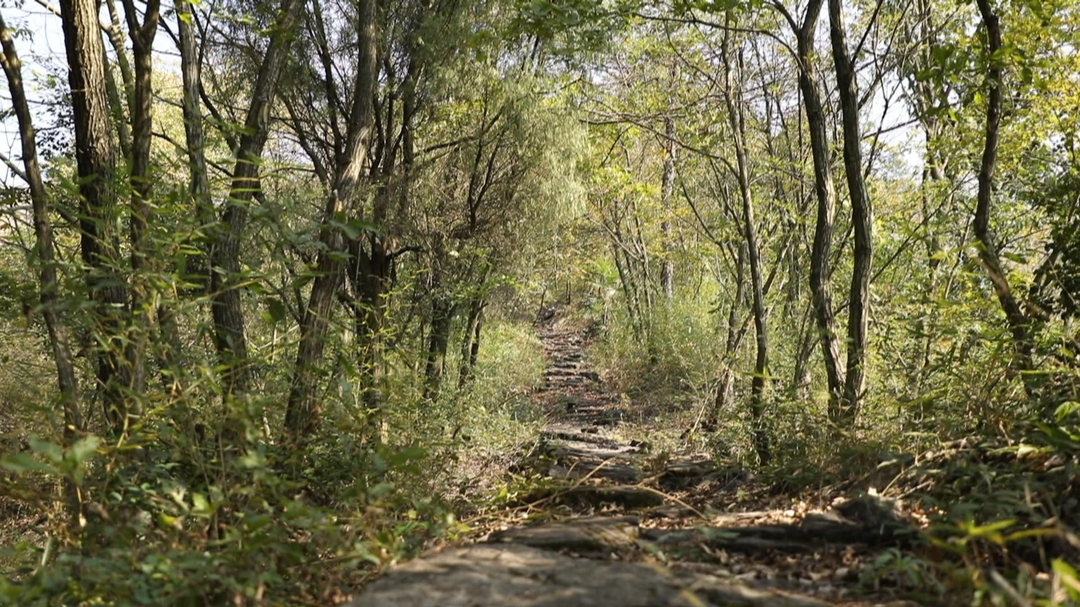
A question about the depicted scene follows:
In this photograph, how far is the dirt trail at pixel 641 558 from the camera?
2.51 m

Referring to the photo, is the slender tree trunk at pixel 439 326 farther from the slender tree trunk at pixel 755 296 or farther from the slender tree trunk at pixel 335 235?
the slender tree trunk at pixel 335 235

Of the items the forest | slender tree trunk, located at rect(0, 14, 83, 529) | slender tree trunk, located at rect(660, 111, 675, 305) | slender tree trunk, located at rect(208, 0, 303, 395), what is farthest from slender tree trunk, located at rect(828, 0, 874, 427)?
slender tree trunk, located at rect(660, 111, 675, 305)

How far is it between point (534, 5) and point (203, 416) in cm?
382

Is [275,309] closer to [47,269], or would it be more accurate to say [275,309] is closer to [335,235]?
[47,269]

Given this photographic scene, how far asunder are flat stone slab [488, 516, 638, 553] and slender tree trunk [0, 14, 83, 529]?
1.78 m

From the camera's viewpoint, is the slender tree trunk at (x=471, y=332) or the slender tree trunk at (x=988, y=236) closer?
the slender tree trunk at (x=988, y=236)

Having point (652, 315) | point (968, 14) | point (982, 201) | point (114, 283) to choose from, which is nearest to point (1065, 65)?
point (968, 14)

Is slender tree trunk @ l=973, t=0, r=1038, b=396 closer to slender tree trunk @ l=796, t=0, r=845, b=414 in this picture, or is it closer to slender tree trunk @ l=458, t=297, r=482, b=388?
slender tree trunk @ l=796, t=0, r=845, b=414

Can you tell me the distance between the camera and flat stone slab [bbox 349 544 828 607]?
96.5 inches

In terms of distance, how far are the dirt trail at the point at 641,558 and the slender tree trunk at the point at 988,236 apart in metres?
1.49

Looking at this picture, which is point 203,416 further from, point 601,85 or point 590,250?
point 590,250

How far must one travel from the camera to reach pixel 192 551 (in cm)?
268

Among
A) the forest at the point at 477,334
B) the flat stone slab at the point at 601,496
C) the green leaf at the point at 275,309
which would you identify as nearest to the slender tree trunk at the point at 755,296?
the forest at the point at 477,334

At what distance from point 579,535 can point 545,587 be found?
0.79 m
